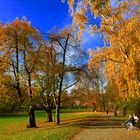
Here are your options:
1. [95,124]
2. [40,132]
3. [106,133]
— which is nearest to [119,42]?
[106,133]

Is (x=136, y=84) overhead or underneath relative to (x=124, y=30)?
underneath

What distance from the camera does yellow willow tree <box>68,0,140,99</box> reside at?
17.0m

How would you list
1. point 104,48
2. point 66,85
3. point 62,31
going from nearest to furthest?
point 104,48 < point 62,31 < point 66,85

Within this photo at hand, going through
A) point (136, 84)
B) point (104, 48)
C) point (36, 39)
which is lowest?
point (136, 84)

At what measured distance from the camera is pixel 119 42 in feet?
58.2

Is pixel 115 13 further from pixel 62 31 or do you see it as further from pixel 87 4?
pixel 62 31

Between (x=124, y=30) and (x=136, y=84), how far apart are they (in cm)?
283

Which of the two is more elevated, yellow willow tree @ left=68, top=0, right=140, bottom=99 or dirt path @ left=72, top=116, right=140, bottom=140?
yellow willow tree @ left=68, top=0, right=140, bottom=99

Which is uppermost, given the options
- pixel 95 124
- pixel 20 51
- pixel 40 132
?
pixel 20 51

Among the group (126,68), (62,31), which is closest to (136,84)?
A: (126,68)

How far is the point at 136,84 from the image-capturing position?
17.0 meters

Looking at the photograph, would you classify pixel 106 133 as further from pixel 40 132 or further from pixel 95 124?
pixel 95 124

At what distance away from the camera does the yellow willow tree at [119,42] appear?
55.8 ft

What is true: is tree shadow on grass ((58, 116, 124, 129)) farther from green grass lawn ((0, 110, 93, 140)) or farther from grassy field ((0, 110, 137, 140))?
green grass lawn ((0, 110, 93, 140))
